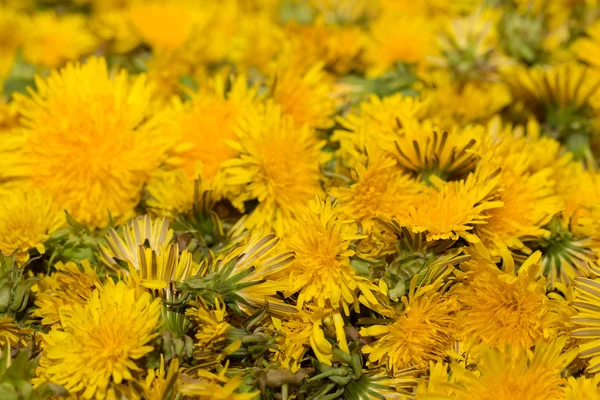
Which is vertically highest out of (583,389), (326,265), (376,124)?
(376,124)

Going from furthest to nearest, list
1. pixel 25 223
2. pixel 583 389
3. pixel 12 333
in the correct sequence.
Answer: pixel 25 223 < pixel 12 333 < pixel 583 389

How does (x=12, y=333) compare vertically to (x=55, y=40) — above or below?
below

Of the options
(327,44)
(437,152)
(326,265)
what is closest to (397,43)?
(327,44)

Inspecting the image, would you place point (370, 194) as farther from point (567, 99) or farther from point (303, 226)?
point (567, 99)

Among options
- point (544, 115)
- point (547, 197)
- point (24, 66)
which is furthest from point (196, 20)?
point (547, 197)

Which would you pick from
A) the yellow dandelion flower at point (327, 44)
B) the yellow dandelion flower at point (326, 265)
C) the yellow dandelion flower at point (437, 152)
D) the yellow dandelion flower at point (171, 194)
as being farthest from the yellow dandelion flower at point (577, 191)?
the yellow dandelion flower at point (171, 194)

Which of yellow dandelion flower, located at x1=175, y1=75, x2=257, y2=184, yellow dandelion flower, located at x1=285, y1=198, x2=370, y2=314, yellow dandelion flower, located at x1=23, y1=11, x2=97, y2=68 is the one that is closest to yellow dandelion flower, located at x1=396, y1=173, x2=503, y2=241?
yellow dandelion flower, located at x1=285, y1=198, x2=370, y2=314
